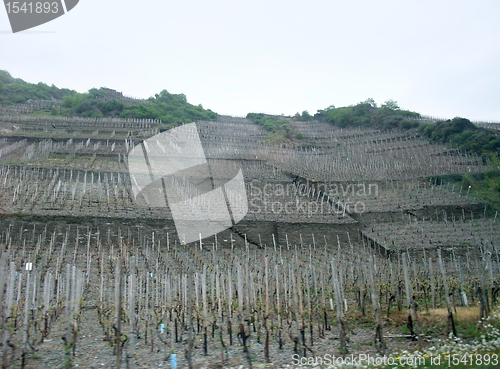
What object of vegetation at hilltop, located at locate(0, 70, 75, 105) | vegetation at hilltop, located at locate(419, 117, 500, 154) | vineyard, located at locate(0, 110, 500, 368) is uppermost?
vegetation at hilltop, located at locate(0, 70, 75, 105)

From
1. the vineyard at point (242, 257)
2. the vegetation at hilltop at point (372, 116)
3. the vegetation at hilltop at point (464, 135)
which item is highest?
the vegetation at hilltop at point (372, 116)

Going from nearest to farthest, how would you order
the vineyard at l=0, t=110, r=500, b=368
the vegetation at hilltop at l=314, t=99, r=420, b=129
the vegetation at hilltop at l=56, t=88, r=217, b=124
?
the vineyard at l=0, t=110, r=500, b=368
the vegetation at hilltop at l=314, t=99, r=420, b=129
the vegetation at hilltop at l=56, t=88, r=217, b=124

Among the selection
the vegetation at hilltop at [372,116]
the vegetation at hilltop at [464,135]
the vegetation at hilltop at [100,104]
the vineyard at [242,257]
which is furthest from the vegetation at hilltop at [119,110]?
the vegetation at hilltop at [464,135]

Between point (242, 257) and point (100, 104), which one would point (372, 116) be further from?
point (242, 257)

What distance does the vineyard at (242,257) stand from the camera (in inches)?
330

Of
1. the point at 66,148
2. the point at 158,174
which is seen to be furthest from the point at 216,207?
the point at 66,148

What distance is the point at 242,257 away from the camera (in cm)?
1753

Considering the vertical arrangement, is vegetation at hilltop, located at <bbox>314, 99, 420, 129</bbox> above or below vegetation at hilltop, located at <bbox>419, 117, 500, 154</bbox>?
above

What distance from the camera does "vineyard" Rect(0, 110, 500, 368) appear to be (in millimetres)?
8375

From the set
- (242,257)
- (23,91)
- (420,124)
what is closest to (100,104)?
(23,91)

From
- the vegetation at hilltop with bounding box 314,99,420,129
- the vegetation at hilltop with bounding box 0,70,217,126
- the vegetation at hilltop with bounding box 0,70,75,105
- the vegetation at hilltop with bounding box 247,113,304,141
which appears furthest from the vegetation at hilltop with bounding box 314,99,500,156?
the vegetation at hilltop with bounding box 0,70,75,105

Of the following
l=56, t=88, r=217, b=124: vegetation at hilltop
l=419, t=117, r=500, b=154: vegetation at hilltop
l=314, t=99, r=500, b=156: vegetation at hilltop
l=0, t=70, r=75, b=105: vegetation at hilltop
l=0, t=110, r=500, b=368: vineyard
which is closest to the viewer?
l=0, t=110, r=500, b=368: vineyard

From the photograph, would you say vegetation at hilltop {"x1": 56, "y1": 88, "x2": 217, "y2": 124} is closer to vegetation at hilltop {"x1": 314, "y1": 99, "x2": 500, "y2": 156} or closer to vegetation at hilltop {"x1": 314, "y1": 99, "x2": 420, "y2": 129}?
vegetation at hilltop {"x1": 314, "y1": 99, "x2": 420, "y2": 129}

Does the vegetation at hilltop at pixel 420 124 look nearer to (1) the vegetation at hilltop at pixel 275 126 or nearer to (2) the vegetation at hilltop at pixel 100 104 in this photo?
(1) the vegetation at hilltop at pixel 275 126
